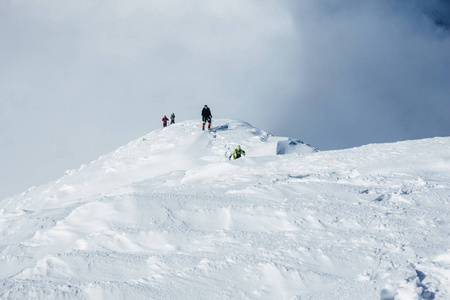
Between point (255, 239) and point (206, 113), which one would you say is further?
point (206, 113)

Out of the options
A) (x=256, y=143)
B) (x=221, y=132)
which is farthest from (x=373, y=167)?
(x=221, y=132)

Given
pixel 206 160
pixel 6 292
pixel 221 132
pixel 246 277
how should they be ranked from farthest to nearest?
1. pixel 221 132
2. pixel 206 160
3. pixel 246 277
4. pixel 6 292

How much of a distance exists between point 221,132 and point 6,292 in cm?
2416

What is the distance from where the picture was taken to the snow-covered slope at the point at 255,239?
5.63 metres

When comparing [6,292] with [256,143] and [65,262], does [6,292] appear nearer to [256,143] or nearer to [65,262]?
[65,262]

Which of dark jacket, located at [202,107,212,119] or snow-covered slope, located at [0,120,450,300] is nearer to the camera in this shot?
snow-covered slope, located at [0,120,450,300]

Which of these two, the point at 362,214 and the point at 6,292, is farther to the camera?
the point at 362,214

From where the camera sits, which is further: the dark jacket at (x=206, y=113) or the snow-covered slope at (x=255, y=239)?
the dark jacket at (x=206, y=113)

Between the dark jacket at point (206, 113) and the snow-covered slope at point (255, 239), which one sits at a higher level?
the dark jacket at point (206, 113)

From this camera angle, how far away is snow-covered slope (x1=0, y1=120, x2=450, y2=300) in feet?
18.5

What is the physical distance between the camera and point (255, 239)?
730 centimetres

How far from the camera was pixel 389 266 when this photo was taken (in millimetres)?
5953

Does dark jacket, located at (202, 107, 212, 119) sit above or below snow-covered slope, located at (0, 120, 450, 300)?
above

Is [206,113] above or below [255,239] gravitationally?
above
